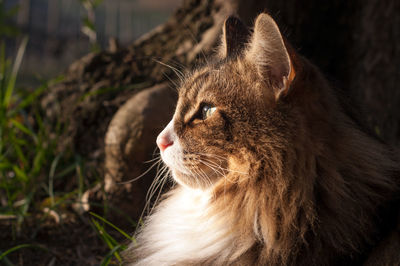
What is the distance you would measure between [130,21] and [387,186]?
6899mm

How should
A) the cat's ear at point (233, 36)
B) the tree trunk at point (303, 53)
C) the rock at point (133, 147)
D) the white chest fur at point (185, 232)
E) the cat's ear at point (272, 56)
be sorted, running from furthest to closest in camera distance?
the tree trunk at point (303, 53) < the rock at point (133, 147) < the cat's ear at point (233, 36) < the white chest fur at point (185, 232) < the cat's ear at point (272, 56)

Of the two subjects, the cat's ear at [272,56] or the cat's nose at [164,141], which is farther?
the cat's nose at [164,141]

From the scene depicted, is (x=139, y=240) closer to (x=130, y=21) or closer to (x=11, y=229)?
(x=11, y=229)

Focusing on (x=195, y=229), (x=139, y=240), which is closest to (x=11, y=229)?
(x=139, y=240)

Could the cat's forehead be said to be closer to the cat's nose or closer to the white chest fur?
the cat's nose

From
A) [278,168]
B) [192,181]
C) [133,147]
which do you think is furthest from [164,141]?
[133,147]

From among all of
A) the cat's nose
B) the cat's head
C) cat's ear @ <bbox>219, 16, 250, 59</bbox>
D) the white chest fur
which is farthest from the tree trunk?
the cat's nose

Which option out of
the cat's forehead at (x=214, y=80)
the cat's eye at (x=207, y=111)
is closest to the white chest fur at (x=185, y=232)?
the cat's eye at (x=207, y=111)

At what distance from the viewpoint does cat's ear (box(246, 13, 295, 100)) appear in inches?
64.4

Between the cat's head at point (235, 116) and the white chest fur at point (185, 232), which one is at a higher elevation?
the cat's head at point (235, 116)

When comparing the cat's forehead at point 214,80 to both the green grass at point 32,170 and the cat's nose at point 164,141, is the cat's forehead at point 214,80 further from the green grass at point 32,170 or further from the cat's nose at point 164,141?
the green grass at point 32,170

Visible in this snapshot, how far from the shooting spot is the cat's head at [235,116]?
5.63 feet

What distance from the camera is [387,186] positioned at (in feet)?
5.89

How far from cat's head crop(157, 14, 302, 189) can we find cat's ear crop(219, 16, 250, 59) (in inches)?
5.0
